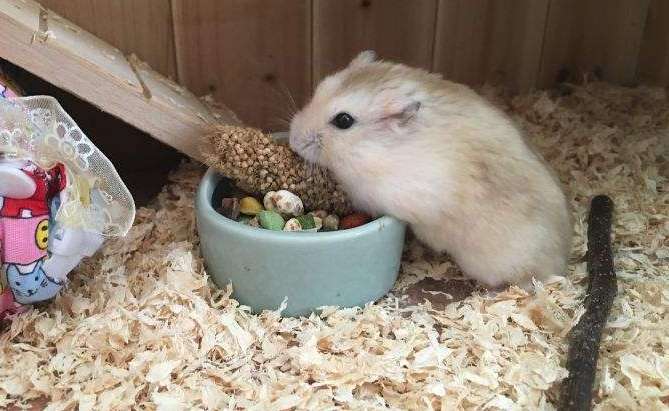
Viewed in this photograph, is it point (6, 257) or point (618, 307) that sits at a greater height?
point (6, 257)

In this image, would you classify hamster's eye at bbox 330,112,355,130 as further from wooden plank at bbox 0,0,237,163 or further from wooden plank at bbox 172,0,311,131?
wooden plank at bbox 172,0,311,131

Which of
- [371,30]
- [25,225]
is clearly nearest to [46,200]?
[25,225]

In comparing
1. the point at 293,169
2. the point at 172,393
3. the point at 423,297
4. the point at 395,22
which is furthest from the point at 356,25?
the point at 172,393

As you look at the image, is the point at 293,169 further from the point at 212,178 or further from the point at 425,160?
the point at 425,160

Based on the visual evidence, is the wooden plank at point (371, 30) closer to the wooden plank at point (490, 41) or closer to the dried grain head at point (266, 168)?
the wooden plank at point (490, 41)

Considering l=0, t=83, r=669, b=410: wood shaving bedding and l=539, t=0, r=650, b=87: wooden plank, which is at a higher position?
l=539, t=0, r=650, b=87: wooden plank

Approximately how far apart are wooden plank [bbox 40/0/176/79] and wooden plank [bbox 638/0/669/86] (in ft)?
6.61

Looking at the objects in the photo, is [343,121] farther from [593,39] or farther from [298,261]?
[593,39]

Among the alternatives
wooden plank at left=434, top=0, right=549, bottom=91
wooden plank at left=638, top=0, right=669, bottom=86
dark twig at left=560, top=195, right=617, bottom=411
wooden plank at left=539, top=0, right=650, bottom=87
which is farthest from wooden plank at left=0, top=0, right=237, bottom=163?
wooden plank at left=638, top=0, right=669, bottom=86

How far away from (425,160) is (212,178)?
63cm

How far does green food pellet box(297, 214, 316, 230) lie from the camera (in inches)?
79.7

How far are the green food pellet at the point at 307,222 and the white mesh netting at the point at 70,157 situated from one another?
46 centimetres

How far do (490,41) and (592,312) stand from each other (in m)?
1.45

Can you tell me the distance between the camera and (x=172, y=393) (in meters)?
1.68
